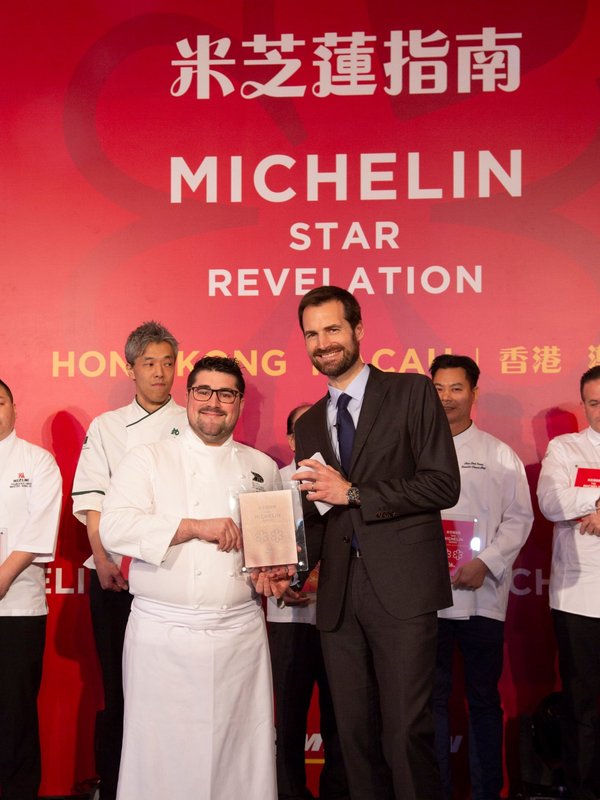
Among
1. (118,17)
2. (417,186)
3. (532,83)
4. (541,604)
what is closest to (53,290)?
(118,17)

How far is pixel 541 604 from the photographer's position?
14.5ft

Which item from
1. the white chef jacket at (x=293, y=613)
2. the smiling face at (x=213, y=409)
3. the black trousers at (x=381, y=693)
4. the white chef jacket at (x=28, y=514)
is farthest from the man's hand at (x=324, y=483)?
the white chef jacket at (x=28, y=514)

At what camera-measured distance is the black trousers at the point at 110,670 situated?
392 cm

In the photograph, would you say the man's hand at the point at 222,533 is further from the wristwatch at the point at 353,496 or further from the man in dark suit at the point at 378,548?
the wristwatch at the point at 353,496

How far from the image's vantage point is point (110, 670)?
3.96m

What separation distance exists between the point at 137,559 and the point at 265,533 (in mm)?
541

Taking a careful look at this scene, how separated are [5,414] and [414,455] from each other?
74.8 inches

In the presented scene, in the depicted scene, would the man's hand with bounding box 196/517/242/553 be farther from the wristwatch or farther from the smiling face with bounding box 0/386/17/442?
the smiling face with bounding box 0/386/17/442

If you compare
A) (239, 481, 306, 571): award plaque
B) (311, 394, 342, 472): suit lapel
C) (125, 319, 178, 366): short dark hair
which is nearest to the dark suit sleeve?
(311, 394, 342, 472): suit lapel

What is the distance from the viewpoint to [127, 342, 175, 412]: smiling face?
4.06 metres

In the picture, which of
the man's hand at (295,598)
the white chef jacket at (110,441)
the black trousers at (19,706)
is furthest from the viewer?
the white chef jacket at (110,441)

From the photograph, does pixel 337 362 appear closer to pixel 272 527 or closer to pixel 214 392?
pixel 214 392

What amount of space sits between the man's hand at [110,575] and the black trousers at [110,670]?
8cm

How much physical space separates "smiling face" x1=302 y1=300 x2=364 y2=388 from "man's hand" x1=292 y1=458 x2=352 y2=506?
0.34m
